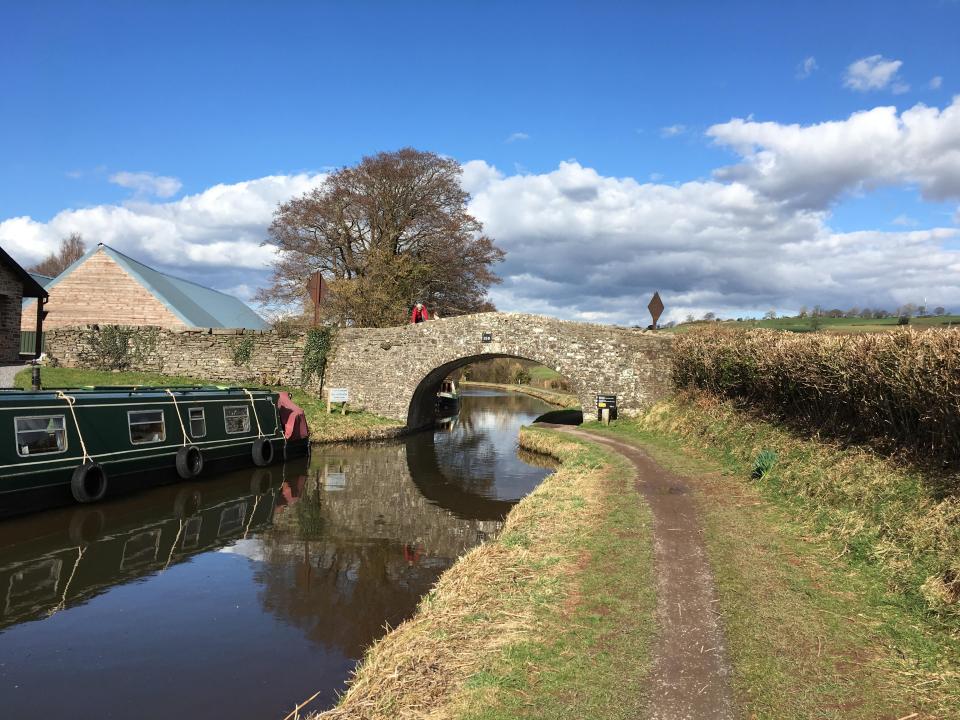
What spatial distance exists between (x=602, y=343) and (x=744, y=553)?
49.2 ft

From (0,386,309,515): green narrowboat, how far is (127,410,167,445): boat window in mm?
22

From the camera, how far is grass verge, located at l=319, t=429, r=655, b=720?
424 cm

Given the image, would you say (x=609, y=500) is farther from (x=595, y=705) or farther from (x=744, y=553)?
(x=595, y=705)

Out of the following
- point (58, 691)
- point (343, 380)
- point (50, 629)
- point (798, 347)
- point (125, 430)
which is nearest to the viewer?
point (58, 691)

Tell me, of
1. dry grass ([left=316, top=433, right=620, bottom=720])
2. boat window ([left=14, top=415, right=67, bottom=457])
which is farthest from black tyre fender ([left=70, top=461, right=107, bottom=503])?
dry grass ([left=316, top=433, right=620, bottom=720])

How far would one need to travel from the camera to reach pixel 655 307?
2288cm

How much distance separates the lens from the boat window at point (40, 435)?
11.3 m

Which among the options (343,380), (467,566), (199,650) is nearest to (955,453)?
(467,566)

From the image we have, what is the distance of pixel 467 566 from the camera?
739cm

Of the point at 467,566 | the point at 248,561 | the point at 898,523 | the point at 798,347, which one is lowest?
the point at 248,561

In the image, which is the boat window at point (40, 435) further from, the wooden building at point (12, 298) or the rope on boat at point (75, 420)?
the wooden building at point (12, 298)

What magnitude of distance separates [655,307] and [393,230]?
14575mm

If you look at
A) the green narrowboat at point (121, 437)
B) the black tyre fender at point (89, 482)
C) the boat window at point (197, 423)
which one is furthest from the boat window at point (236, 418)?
the black tyre fender at point (89, 482)

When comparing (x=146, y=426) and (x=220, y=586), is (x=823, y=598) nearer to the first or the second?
(x=220, y=586)
